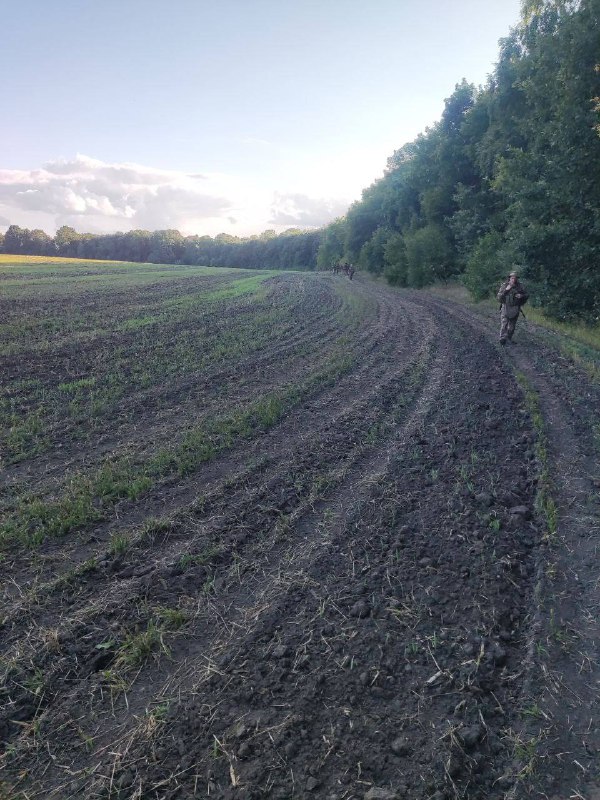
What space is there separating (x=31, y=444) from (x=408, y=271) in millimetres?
32975

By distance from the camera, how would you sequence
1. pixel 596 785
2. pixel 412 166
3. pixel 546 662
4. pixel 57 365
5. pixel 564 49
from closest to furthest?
1. pixel 596 785
2. pixel 546 662
3. pixel 57 365
4. pixel 564 49
5. pixel 412 166

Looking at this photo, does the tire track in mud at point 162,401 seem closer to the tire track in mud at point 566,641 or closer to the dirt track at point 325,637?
the dirt track at point 325,637

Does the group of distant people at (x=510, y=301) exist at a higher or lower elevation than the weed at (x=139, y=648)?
higher

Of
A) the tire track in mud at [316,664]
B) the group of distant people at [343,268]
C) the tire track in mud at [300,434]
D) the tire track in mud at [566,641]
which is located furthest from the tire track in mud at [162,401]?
the group of distant people at [343,268]

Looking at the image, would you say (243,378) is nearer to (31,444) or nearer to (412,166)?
(31,444)

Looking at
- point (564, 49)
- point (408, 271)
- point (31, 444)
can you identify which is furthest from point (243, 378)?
point (408, 271)

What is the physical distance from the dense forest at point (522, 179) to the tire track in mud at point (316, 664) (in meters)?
13.8

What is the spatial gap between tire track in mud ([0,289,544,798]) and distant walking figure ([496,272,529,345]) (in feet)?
28.3

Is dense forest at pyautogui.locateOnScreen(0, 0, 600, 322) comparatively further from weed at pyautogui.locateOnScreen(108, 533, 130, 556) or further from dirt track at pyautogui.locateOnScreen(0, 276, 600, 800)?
weed at pyautogui.locateOnScreen(108, 533, 130, 556)

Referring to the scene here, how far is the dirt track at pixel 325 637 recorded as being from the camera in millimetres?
2539

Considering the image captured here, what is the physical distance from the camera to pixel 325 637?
3.38 m

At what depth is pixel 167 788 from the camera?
2453 mm

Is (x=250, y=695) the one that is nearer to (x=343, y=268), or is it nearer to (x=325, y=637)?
(x=325, y=637)

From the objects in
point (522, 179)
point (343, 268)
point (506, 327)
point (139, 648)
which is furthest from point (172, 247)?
point (139, 648)
